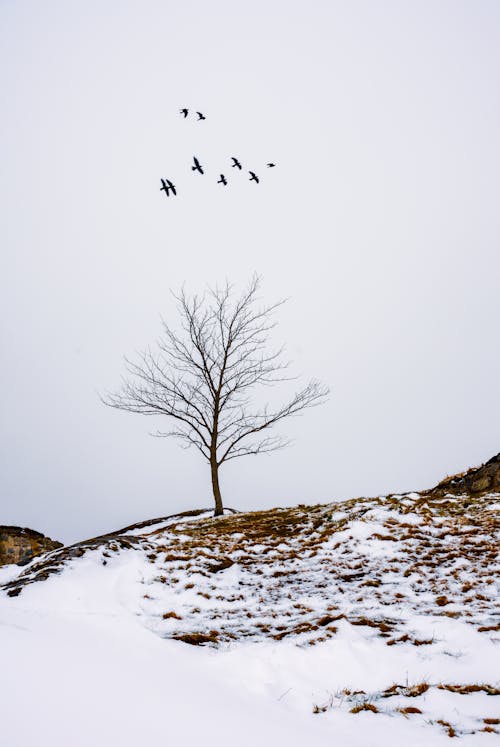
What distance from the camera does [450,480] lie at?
16.9 m

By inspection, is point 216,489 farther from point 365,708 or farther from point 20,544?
point 365,708

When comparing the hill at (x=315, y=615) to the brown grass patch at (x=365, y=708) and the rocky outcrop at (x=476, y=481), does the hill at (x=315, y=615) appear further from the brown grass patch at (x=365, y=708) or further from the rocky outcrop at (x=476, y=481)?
the rocky outcrop at (x=476, y=481)

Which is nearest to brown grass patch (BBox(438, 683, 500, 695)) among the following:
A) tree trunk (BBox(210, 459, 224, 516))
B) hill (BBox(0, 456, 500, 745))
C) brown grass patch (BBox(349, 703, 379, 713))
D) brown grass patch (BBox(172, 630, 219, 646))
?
hill (BBox(0, 456, 500, 745))

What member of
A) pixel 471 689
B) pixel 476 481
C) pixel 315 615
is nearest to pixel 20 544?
pixel 315 615

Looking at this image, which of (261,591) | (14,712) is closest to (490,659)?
(261,591)

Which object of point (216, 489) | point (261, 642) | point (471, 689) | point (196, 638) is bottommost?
point (471, 689)

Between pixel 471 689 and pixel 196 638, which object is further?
pixel 196 638

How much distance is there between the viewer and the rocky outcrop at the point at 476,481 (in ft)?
47.6

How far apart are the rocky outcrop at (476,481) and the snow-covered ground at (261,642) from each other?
513 cm

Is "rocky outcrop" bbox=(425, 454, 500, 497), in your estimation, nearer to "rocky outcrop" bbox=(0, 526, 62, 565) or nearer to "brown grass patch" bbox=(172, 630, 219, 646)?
"brown grass patch" bbox=(172, 630, 219, 646)

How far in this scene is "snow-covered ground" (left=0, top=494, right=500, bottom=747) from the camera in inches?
114

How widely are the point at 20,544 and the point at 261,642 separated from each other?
11.9 meters

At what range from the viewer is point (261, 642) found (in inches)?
204

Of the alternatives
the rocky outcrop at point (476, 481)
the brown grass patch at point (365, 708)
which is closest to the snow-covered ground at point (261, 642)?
the brown grass patch at point (365, 708)
